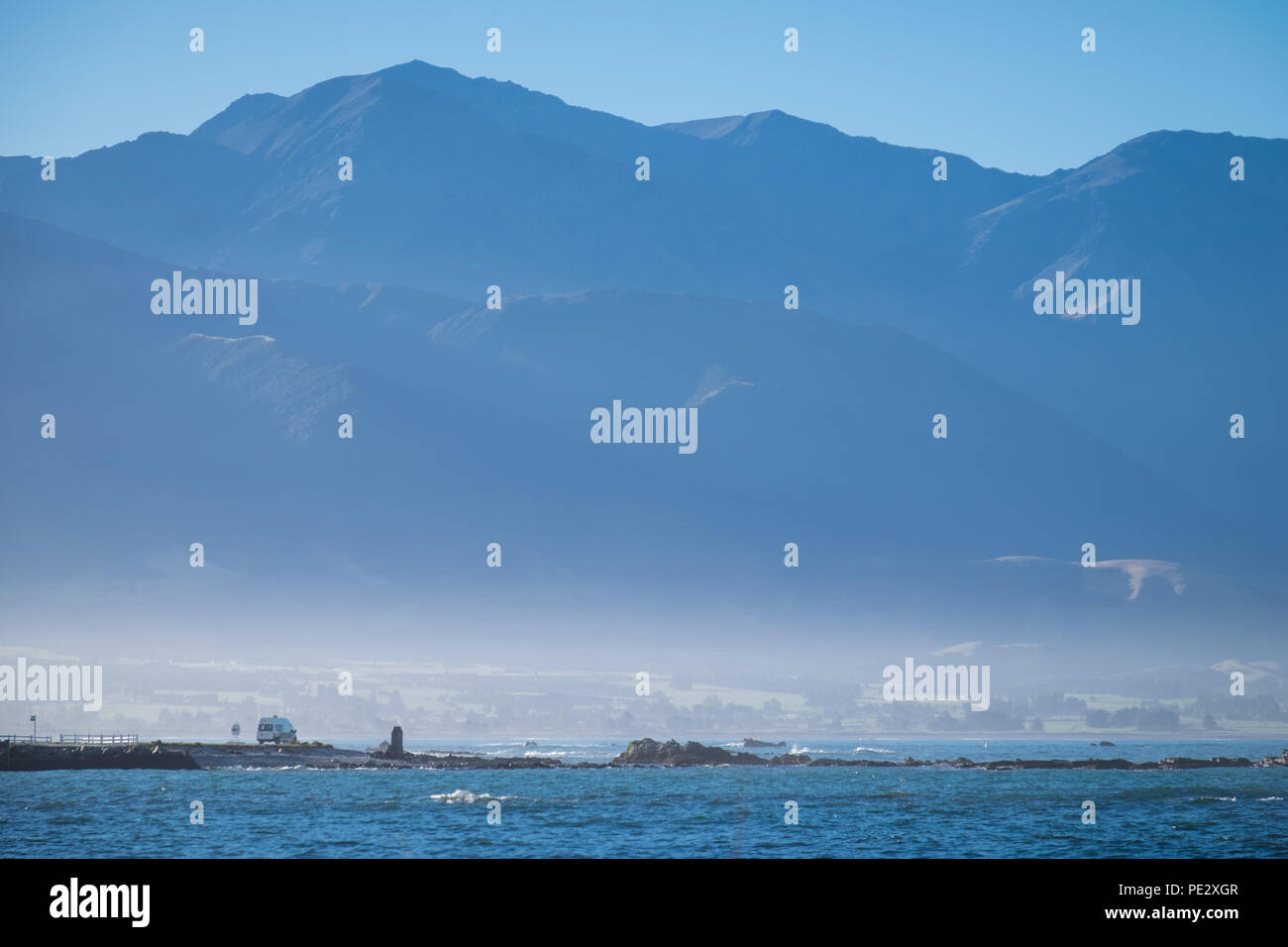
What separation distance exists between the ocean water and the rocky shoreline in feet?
22.7

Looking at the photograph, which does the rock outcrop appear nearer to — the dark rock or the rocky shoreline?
the rocky shoreline

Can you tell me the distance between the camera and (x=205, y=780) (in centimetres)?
13562

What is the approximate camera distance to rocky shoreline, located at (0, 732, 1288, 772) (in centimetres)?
15512

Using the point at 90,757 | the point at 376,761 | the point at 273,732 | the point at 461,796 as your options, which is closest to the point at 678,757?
the point at 376,761

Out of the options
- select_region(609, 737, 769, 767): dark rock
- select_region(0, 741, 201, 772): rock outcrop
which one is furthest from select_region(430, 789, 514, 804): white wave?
select_region(609, 737, 769, 767): dark rock

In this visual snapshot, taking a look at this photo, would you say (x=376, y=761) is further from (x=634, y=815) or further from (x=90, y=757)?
(x=634, y=815)

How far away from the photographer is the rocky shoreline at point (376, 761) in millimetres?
155125

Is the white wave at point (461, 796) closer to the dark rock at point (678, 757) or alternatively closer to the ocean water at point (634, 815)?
the ocean water at point (634, 815)

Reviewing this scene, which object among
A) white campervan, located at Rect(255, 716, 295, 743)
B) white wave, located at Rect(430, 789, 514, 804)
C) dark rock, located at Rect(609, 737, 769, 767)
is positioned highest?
white campervan, located at Rect(255, 716, 295, 743)

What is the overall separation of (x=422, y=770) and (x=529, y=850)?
7860cm
